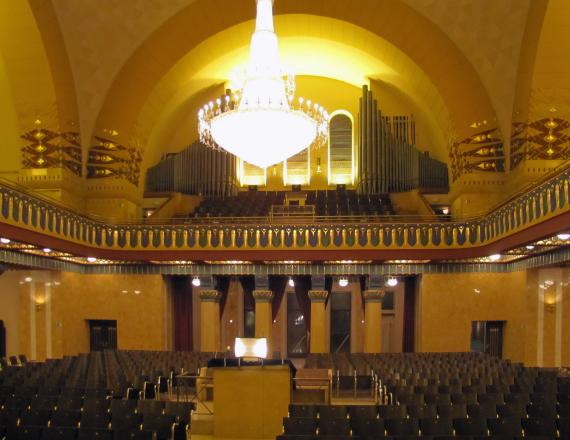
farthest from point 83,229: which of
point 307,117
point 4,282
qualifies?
point 307,117

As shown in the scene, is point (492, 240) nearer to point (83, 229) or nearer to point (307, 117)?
point (307, 117)

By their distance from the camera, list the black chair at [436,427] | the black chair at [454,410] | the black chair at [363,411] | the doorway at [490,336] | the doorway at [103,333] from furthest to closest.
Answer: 1. the doorway at [103,333]
2. the doorway at [490,336]
3. the black chair at [454,410]
4. the black chair at [363,411]
5. the black chair at [436,427]

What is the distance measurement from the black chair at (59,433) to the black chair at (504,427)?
520 centimetres

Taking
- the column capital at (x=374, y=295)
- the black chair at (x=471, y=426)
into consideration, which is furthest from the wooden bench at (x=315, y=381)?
the column capital at (x=374, y=295)

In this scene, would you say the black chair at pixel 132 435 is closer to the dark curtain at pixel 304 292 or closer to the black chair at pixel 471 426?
the black chair at pixel 471 426

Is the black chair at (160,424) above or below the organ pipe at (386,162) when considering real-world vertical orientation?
below

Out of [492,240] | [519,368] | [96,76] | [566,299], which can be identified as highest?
[96,76]

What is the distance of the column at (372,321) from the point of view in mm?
22016

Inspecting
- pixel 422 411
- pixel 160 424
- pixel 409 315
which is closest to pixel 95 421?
pixel 160 424

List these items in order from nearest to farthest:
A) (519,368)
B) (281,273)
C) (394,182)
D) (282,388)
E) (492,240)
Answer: (282,388), (519,368), (492,240), (281,273), (394,182)

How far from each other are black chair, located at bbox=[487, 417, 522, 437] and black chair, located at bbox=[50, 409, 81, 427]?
5485 mm

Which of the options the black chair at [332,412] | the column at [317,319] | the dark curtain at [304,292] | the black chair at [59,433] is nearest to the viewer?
the black chair at [59,433]

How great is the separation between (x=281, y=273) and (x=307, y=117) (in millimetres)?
12331

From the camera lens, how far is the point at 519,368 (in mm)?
14305
